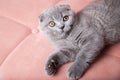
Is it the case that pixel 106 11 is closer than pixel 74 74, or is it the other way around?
pixel 74 74

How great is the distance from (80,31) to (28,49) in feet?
1.16

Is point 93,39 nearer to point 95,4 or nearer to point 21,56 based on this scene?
point 95,4

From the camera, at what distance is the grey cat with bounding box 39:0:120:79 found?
1.24m

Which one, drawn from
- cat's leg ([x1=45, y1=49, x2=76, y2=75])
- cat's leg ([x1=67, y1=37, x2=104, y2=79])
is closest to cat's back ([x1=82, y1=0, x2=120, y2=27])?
cat's leg ([x1=67, y1=37, x2=104, y2=79])

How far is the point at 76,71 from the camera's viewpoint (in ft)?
3.91

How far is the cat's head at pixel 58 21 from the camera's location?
4.18ft

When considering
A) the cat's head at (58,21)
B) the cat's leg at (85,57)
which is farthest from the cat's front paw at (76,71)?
the cat's head at (58,21)

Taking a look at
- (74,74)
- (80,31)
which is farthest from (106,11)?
(74,74)

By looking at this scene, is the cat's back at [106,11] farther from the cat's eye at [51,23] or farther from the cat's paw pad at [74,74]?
the cat's paw pad at [74,74]

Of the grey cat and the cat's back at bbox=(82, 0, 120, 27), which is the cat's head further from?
the cat's back at bbox=(82, 0, 120, 27)

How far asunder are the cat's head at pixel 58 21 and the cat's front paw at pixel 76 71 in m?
0.21

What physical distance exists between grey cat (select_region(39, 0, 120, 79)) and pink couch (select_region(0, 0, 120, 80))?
0.17 ft

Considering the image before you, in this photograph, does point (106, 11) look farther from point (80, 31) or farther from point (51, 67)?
point (51, 67)

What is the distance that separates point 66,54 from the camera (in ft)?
4.29
